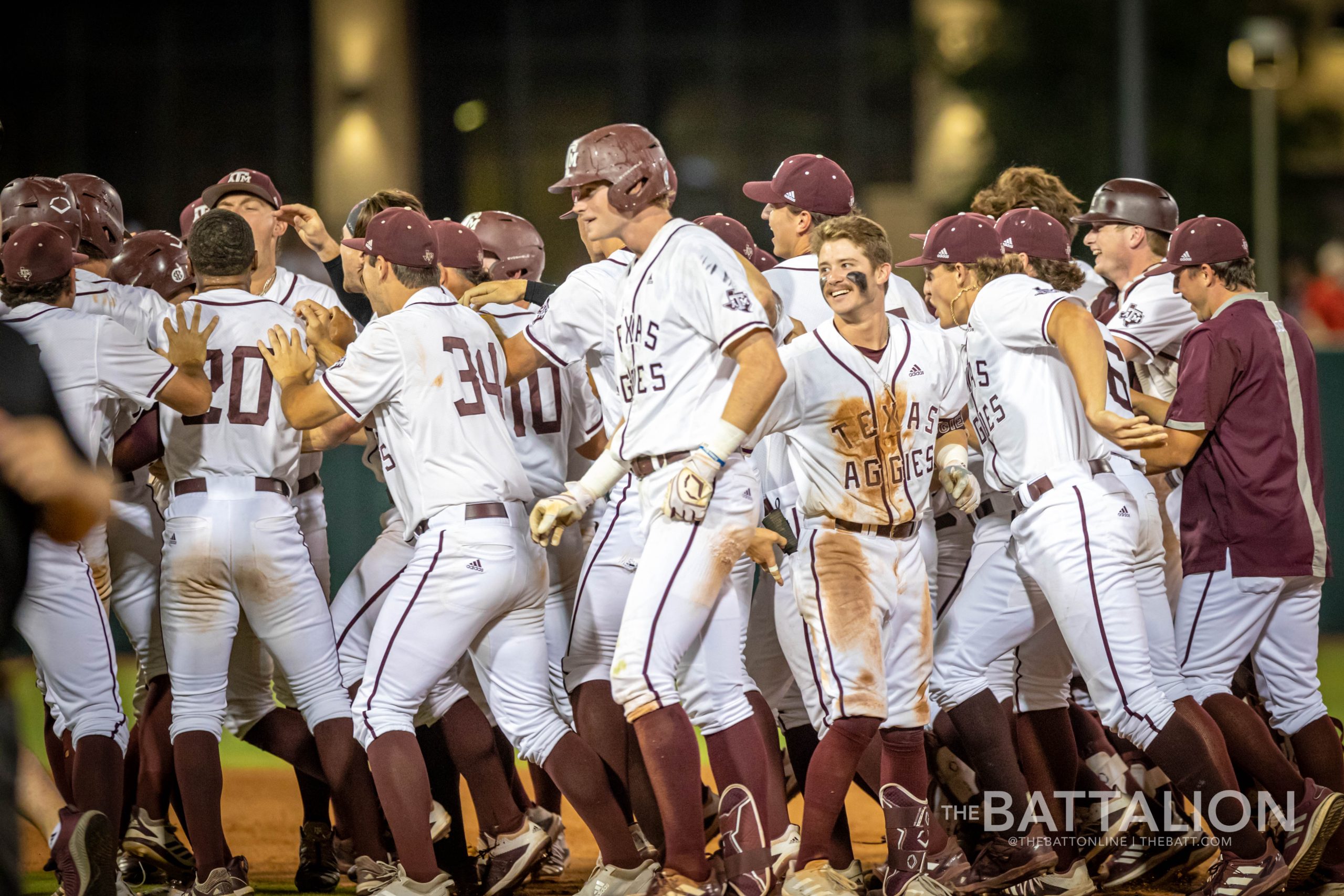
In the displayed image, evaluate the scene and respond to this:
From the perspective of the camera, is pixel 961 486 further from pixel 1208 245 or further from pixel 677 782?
pixel 677 782

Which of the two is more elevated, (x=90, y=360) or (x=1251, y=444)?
(x=90, y=360)

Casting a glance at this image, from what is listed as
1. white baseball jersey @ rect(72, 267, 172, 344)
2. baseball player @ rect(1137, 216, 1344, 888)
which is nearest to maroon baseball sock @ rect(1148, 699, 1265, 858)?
baseball player @ rect(1137, 216, 1344, 888)

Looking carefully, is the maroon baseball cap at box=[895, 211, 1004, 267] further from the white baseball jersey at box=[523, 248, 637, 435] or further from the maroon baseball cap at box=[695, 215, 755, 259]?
the white baseball jersey at box=[523, 248, 637, 435]

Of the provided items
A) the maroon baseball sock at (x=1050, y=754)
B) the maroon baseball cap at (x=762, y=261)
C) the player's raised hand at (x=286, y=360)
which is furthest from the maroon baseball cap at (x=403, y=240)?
the maroon baseball sock at (x=1050, y=754)

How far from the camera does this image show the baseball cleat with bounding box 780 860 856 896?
13.6ft

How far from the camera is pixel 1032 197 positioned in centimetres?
560

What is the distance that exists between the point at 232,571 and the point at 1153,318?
3.19m

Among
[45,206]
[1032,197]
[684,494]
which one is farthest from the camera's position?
[1032,197]

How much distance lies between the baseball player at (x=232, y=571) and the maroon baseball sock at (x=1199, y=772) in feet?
7.78

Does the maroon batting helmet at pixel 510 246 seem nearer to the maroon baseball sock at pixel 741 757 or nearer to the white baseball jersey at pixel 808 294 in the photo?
the white baseball jersey at pixel 808 294

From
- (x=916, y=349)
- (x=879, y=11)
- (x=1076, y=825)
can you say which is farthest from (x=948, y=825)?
(x=879, y=11)

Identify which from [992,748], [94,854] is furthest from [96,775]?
→ [992,748]

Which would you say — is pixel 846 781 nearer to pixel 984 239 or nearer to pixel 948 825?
pixel 948 825

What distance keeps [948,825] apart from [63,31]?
17028 millimetres
